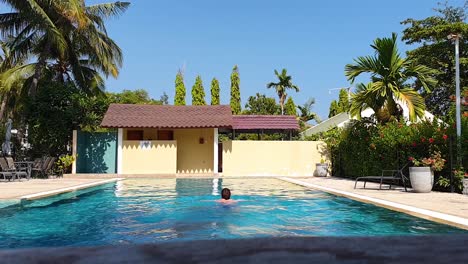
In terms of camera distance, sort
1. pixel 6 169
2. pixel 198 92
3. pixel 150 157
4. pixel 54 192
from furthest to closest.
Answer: pixel 198 92 < pixel 150 157 < pixel 6 169 < pixel 54 192

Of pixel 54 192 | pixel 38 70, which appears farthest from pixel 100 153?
pixel 54 192

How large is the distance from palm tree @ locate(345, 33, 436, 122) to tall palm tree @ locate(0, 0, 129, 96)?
12.4m

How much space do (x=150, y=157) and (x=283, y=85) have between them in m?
33.7

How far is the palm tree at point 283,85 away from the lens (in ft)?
171

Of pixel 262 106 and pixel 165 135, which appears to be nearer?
pixel 165 135

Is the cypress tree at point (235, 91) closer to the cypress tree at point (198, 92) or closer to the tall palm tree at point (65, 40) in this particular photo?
the cypress tree at point (198, 92)

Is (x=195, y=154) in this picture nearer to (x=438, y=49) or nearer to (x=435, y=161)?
(x=435, y=161)

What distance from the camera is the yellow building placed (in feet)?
69.3

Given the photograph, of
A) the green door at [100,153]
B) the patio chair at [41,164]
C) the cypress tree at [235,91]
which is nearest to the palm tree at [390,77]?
the green door at [100,153]

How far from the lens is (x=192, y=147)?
22984 millimetres

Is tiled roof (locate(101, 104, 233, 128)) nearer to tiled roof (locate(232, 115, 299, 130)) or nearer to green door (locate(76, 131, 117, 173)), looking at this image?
green door (locate(76, 131, 117, 173))

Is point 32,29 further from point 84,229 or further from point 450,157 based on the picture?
point 450,157

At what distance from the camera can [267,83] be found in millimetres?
52688

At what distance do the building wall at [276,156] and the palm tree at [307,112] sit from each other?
2894cm
